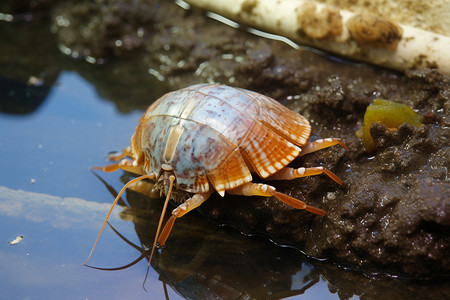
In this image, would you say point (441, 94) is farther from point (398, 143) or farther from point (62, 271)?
point (62, 271)

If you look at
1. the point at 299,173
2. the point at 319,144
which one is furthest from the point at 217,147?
the point at 319,144

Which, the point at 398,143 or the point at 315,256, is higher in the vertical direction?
the point at 398,143

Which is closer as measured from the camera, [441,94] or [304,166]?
[304,166]

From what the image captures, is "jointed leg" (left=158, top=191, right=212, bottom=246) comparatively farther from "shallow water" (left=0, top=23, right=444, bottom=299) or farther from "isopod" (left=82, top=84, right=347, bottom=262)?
"shallow water" (left=0, top=23, right=444, bottom=299)

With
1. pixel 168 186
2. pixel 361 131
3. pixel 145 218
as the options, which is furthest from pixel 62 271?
pixel 361 131

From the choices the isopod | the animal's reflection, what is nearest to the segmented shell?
the isopod
